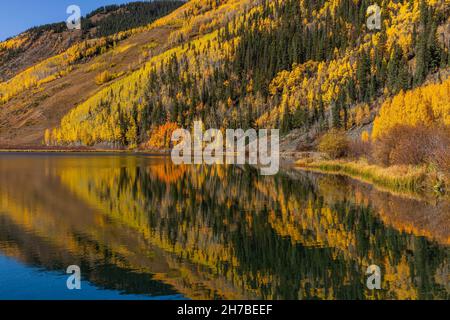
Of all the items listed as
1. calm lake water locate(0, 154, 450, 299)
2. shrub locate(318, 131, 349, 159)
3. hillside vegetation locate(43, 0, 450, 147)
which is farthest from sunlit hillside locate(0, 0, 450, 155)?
calm lake water locate(0, 154, 450, 299)

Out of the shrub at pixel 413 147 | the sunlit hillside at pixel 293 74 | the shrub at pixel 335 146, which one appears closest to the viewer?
the shrub at pixel 413 147

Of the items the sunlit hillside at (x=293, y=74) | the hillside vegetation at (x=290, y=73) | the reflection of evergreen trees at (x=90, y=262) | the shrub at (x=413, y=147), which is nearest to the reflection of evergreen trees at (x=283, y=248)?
the reflection of evergreen trees at (x=90, y=262)

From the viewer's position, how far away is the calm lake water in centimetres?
1627

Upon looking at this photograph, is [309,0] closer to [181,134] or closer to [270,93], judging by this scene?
[270,93]

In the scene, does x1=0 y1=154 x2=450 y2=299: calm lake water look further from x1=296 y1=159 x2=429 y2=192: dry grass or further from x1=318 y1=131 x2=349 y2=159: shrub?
x1=318 y1=131 x2=349 y2=159: shrub

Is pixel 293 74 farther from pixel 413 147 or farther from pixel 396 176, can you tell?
pixel 396 176

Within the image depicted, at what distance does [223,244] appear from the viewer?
877 inches

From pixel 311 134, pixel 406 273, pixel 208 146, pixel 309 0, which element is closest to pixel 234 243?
pixel 406 273

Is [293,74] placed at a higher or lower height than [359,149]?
higher

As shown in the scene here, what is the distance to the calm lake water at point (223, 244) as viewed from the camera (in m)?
16.3

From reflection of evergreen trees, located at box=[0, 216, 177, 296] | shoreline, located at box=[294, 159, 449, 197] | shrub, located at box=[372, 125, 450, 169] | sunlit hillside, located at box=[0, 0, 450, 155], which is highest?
sunlit hillside, located at box=[0, 0, 450, 155]

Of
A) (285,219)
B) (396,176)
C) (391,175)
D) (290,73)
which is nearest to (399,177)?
(396,176)

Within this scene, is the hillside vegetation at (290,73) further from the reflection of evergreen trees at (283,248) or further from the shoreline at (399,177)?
the reflection of evergreen trees at (283,248)

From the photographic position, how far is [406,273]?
691 inches
